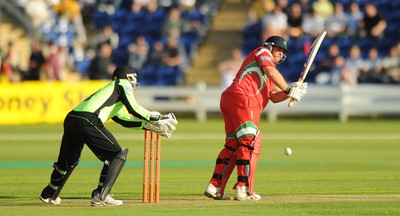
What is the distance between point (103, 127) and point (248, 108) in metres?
1.87

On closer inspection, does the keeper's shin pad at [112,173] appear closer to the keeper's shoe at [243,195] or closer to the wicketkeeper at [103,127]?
the wicketkeeper at [103,127]

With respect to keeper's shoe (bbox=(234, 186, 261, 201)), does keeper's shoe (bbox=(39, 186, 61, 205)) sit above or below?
below

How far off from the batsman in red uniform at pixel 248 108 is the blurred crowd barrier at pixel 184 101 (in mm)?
18393

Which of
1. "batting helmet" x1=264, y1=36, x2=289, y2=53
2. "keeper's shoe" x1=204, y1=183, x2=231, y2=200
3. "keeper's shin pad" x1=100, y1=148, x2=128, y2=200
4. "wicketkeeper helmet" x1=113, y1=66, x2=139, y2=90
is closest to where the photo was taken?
"keeper's shin pad" x1=100, y1=148, x2=128, y2=200

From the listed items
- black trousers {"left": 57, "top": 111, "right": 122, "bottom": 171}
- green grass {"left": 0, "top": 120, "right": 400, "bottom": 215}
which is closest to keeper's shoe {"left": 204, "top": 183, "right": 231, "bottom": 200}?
green grass {"left": 0, "top": 120, "right": 400, "bottom": 215}

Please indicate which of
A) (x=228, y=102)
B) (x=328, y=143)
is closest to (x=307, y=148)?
(x=328, y=143)

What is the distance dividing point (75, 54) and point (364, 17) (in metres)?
9.84

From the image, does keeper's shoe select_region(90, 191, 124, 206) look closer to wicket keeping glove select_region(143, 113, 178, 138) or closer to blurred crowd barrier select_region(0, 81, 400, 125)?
wicket keeping glove select_region(143, 113, 178, 138)

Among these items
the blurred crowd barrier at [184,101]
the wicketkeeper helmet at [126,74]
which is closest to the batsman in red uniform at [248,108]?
the wicketkeeper helmet at [126,74]

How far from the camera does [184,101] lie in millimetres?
34344

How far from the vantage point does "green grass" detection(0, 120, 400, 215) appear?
12.6 metres

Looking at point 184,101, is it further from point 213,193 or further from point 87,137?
point 87,137

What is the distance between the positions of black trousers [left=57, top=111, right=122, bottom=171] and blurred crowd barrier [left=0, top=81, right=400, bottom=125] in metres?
18.7

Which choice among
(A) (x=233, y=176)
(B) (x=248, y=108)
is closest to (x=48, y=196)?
(B) (x=248, y=108)
